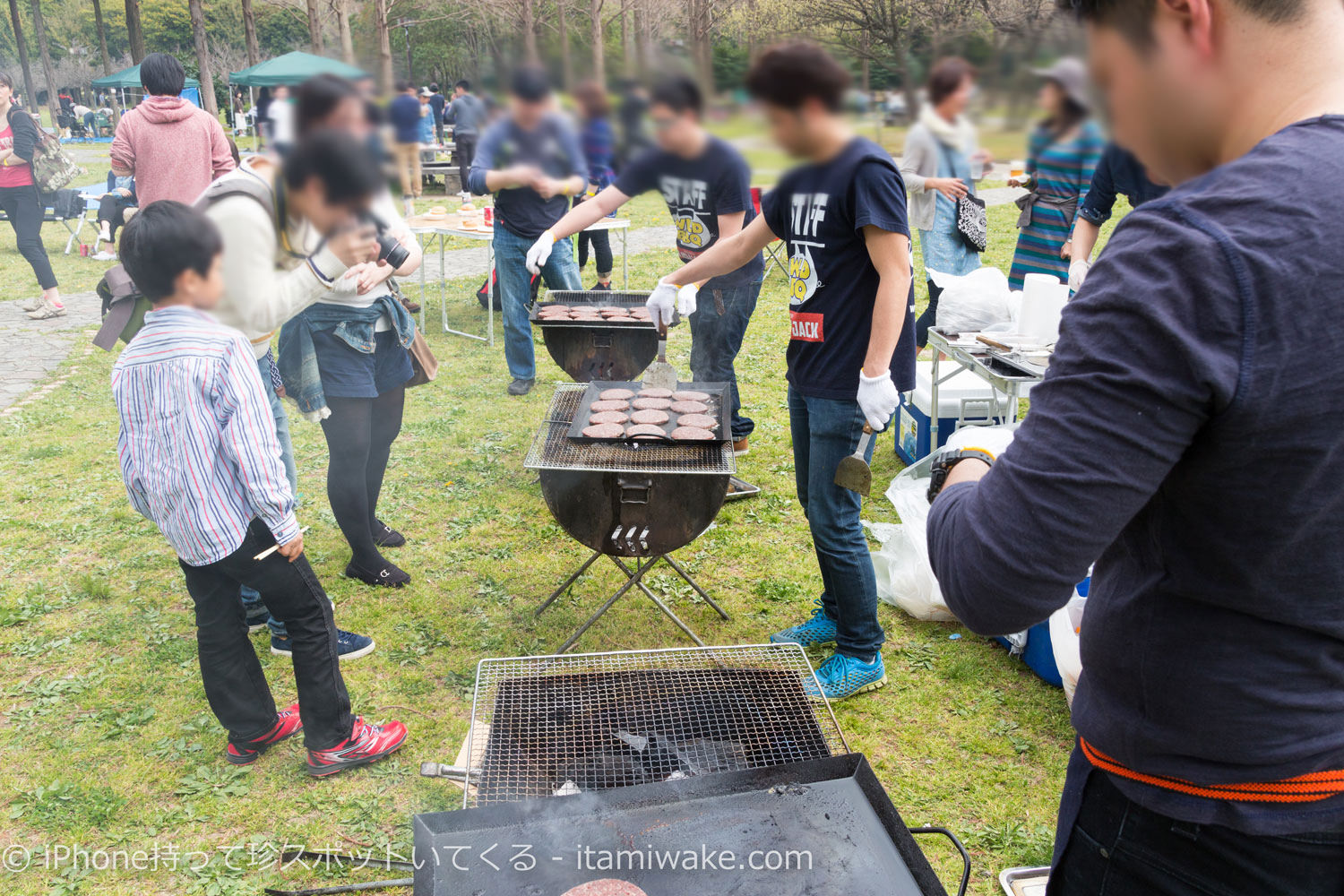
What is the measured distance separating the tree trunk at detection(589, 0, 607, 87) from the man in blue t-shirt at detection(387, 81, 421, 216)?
155mm

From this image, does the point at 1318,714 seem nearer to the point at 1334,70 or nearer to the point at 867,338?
the point at 1334,70

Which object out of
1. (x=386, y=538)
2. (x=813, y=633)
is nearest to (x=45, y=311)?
(x=386, y=538)

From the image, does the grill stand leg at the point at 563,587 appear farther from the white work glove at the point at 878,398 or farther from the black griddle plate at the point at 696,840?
the black griddle plate at the point at 696,840

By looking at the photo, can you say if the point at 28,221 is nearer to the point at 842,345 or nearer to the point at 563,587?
the point at 563,587

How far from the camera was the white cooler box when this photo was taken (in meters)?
5.03

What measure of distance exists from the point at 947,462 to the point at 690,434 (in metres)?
2.24

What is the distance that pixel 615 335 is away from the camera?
5.12 m

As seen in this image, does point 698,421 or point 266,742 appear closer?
point 266,742

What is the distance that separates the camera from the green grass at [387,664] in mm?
2766

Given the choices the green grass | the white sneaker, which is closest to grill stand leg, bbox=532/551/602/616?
the green grass

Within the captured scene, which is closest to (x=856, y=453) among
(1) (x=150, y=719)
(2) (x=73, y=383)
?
(1) (x=150, y=719)

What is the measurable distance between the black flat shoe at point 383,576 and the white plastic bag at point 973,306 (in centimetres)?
328

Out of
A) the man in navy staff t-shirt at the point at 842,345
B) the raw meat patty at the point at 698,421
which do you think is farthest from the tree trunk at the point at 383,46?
the raw meat patty at the point at 698,421

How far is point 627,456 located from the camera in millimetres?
3451
